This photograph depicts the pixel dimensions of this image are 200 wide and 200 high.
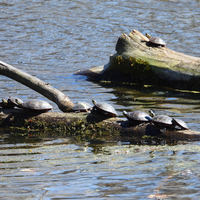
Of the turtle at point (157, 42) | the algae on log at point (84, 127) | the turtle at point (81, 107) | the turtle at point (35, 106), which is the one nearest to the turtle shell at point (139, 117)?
the algae on log at point (84, 127)

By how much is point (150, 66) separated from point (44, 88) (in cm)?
435

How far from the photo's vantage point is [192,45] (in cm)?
1702

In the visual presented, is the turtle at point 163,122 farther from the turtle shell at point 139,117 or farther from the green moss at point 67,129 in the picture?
the green moss at point 67,129

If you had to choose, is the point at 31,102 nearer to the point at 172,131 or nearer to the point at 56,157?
the point at 56,157

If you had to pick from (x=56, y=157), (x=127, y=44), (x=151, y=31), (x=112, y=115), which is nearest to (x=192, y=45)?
(x=151, y=31)

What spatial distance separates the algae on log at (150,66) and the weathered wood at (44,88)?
4.20 m

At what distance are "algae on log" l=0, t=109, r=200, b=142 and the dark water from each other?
1.24ft

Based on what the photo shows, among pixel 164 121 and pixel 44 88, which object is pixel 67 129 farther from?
pixel 164 121

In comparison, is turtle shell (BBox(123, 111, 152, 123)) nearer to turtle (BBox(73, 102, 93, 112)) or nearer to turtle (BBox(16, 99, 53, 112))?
turtle (BBox(73, 102, 93, 112))

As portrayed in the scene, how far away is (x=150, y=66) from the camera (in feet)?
35.0

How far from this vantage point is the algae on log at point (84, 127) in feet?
19.4

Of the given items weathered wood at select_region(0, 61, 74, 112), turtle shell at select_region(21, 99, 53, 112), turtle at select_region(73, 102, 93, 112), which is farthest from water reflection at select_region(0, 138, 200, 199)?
weathered wood at select_region(0, 61, 74, 112)

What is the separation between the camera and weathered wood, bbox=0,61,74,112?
22.6ft

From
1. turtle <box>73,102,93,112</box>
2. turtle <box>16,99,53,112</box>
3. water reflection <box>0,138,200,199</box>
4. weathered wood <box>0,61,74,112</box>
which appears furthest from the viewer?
weathered wood <box>0,61,74,112</box>
